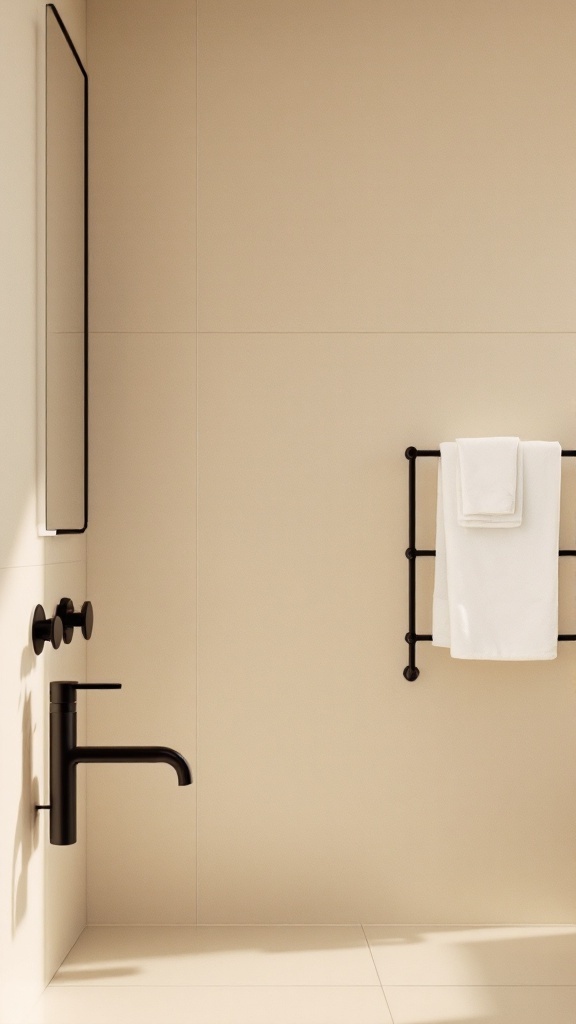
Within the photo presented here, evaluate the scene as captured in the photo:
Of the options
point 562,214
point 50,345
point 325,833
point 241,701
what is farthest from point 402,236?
point 325,833

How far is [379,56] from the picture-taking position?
6.93 feet

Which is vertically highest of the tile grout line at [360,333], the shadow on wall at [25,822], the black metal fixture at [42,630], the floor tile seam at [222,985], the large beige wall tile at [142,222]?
the large beige wall tile at [142,222]

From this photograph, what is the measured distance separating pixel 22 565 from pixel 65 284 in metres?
0.61

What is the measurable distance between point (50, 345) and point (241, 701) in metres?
0.88

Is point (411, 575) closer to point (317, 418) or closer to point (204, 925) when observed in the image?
point (317, 418)

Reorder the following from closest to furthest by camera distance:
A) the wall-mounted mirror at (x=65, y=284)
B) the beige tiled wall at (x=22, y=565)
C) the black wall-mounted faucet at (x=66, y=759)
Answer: the beige tiled wall at (x=22, y=565) → the black wall-mounted faucet at (x=66, y=759) → the wall-mounted mirror at (x=65, y=284)

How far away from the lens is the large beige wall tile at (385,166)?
2105mm

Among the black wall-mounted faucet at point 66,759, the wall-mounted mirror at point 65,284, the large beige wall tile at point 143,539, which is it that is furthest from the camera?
→ the large beige wall tile at point 143,539

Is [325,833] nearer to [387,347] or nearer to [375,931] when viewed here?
[375,931]

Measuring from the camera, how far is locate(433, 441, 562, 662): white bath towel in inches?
79.4

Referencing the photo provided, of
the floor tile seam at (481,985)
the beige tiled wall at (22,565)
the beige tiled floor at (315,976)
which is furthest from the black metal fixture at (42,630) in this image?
the floor tile seam at (481,985)

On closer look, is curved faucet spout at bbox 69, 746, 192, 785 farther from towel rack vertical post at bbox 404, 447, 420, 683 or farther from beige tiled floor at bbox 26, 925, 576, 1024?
towel rack vertical post at bbox 404, 447, 420, 683

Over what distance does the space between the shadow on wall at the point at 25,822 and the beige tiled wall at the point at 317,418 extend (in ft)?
1.42

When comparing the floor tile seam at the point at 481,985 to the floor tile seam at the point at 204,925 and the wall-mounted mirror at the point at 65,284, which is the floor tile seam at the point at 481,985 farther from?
the wall-mounted mirror at the point at 65,284
